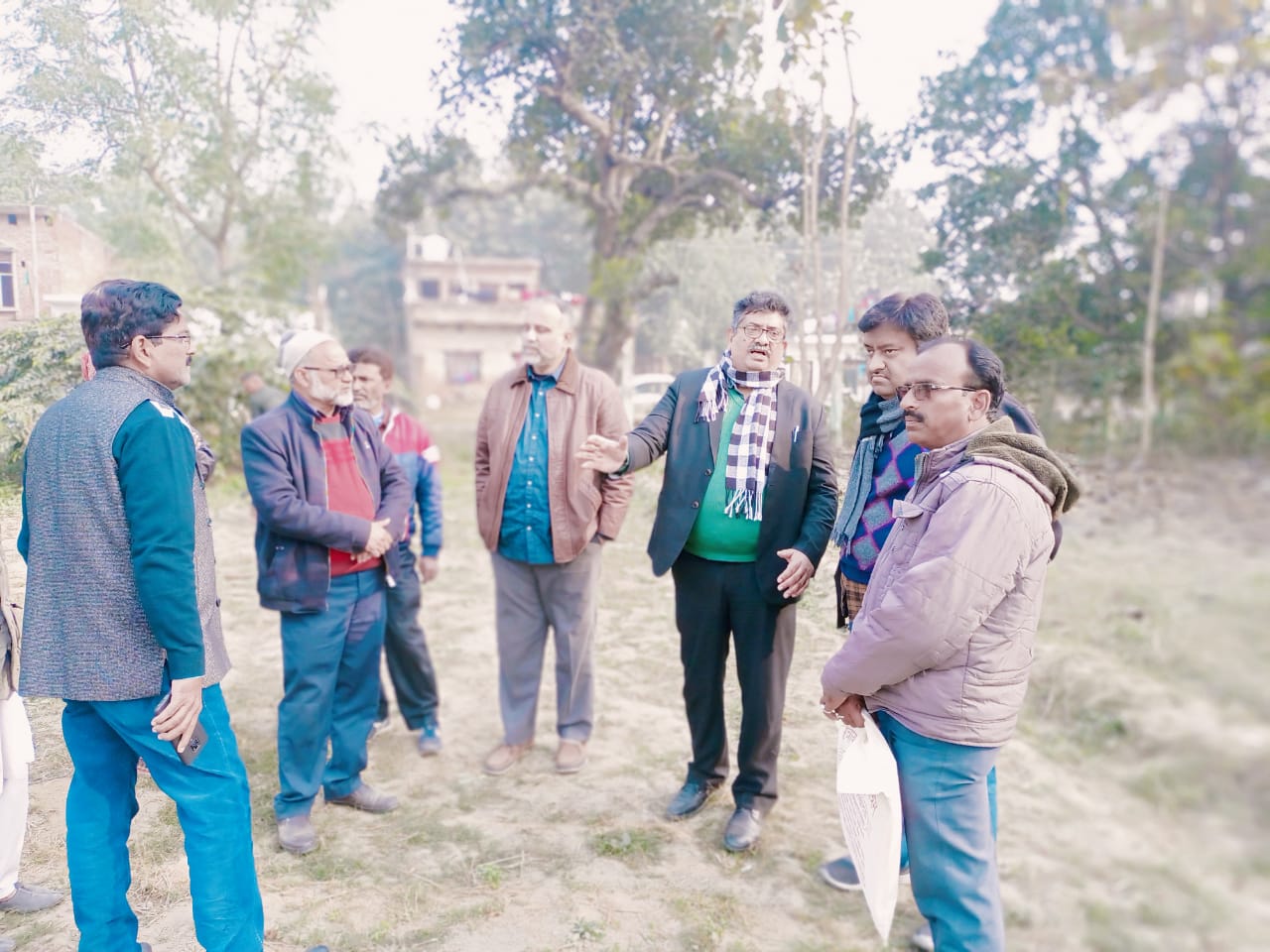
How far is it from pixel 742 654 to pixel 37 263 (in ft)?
9.24

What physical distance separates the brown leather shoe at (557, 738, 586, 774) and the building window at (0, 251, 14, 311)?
8.40 ft

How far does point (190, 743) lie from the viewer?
1914 millimetres

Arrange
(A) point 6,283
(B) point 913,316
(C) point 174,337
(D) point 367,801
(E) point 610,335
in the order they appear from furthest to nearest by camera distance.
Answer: (E) point 610,335
(D) point 367,801
(A) point 6,283
(B) point 913,316
(C) point 174,337

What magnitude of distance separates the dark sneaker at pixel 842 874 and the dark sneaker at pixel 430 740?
1708 millimetres

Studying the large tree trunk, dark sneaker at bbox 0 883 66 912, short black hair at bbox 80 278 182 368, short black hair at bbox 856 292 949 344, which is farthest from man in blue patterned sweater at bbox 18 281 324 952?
the large tree trunk

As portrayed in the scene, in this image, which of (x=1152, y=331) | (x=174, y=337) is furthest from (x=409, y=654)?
(x=1152, y=331)

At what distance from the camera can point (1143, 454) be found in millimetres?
1856

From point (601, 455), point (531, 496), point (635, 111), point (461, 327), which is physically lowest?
point (531, 496)

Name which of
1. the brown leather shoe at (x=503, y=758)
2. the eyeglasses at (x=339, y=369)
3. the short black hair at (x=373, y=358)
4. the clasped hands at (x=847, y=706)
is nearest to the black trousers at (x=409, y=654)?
the brown leather shoe at (x=503, y=758)

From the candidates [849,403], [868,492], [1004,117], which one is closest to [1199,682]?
[868,492]

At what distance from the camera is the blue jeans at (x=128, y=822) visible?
1.95 metres

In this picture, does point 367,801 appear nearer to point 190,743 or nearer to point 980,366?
point 190,743

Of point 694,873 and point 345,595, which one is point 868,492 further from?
point 345,595

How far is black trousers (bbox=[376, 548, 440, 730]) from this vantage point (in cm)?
354
